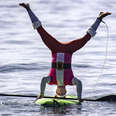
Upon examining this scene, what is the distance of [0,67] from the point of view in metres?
23.1

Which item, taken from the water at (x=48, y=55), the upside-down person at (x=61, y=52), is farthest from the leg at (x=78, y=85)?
the water at (x=48, y=55)

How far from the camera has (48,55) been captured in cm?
2530

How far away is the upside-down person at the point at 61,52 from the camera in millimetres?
17328

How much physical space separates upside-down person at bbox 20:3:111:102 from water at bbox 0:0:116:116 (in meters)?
0.57

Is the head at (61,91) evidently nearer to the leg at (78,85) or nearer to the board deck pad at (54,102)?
the board deck pad at (54,102)

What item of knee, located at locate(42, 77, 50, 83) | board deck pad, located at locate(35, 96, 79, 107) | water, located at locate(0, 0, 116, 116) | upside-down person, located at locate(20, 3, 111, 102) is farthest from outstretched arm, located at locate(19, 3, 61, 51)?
water, located at locate(0, 0, 116, 116)

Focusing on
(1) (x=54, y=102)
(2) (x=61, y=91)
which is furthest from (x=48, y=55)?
(1) (x=54, y=102)

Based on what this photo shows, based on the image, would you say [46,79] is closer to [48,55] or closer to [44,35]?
[44,35]

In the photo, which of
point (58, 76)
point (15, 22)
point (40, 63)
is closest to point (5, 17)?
point (15, 22)

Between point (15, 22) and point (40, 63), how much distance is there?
29.7 feet

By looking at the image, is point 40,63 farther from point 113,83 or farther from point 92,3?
point 92,3

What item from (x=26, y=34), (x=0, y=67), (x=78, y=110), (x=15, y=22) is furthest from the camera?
(x=15, y=22)

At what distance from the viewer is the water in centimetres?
1715

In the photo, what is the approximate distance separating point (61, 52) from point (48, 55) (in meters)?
7.96
